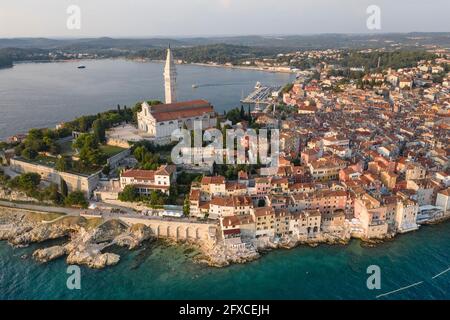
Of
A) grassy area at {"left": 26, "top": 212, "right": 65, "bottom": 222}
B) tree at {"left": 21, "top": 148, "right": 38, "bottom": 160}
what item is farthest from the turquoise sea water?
tree at {"left": 21, "top": 148, "right": 38, "bottom": 160}

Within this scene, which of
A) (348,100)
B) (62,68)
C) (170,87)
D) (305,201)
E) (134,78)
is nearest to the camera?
(305,201)

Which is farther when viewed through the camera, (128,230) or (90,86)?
(90,86)

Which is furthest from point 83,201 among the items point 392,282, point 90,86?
point 90,86

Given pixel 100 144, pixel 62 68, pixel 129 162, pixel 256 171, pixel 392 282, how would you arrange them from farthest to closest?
1. pixel 62 68
2. pixel 100 144
3. pixel 129 162
4. pixel 256 171
5. pixel 392 282

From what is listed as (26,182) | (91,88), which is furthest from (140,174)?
(91,88)

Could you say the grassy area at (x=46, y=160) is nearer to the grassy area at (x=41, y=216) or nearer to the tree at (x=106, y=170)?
the tree at (x=106, y=170)

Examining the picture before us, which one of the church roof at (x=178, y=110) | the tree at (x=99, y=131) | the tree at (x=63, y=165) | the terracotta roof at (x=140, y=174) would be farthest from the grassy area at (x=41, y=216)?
the church roof at (x=178, y=110)

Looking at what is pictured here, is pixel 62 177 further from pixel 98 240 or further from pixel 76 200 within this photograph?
pixel 98 240

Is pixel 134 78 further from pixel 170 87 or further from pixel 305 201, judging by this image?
pixel 305 201
